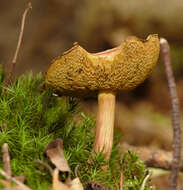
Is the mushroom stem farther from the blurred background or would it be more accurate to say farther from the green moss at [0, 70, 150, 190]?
the blurred background

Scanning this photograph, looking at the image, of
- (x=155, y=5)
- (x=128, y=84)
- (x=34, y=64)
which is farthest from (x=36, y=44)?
(x=128, y=84)

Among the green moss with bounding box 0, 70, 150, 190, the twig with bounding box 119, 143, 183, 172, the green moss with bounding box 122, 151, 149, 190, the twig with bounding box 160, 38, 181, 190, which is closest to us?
the twig with bounding box 160, 38, 181, 190

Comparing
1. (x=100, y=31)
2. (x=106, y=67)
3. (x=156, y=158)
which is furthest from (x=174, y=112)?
(x=100, y=31)

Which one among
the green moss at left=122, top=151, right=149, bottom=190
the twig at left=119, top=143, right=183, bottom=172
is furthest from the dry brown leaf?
the twig at left=119, top=143, right=183, bottom=172

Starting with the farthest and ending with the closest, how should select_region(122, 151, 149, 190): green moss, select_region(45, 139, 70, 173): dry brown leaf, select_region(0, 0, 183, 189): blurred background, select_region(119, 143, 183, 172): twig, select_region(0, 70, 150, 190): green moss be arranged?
1. select_region(0, 0, 183, 189): blurred background
2. select_region(119, 143, 183, 172): twig
3. select_region(122, 151, 149, 190): green moss
4. select_region(0, 70, 150, 190): green moss
5. select_region(45, 139, 70, 173): dry brown leaf

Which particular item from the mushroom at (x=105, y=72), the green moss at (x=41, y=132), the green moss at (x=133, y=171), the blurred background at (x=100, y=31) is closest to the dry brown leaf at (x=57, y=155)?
the green moss at (x=41, y=132)

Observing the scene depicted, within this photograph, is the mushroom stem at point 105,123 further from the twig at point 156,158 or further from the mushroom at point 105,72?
the twig at point 156,158

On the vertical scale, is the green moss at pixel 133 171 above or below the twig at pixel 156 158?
below
